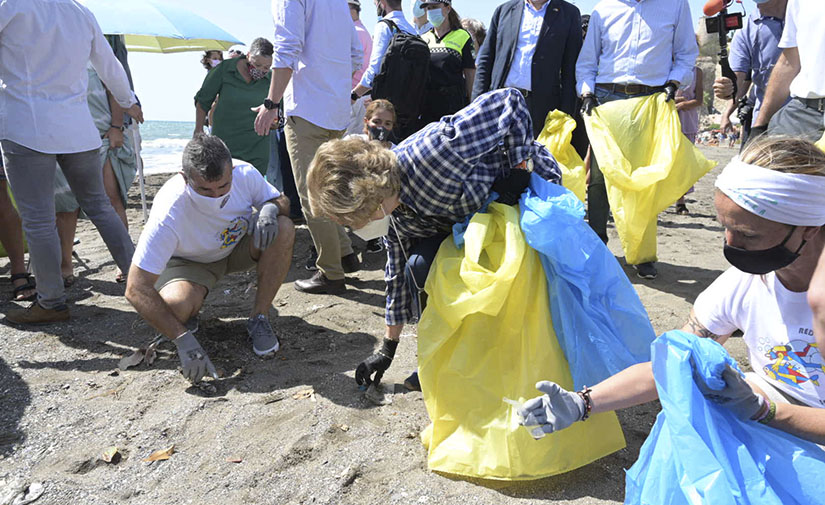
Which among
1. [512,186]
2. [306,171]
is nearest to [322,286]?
[306,171]

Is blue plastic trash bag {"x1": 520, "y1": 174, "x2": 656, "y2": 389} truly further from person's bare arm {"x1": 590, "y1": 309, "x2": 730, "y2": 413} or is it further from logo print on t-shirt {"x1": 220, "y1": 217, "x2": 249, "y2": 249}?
logo print on t-shirt {"x1": 220, "y1": 217, "x2": 249, "y2": 249}

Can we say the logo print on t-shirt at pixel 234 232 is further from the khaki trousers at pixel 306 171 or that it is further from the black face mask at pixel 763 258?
the black face mask at pixel 763 258

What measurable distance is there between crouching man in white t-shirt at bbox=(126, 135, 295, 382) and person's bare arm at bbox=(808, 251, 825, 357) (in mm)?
2125

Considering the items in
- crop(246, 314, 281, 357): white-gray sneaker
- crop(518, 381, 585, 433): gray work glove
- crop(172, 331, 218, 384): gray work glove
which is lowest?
crop(246, 314, 281, 357): white-gray sneaker

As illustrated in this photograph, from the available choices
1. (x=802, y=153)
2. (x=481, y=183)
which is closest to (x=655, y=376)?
(x=802, y=153)

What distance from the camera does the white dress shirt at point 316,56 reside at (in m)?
3.31

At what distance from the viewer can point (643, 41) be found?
3465 millimetres

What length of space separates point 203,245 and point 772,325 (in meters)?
2.35

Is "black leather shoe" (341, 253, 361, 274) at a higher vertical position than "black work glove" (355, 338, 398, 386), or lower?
lower

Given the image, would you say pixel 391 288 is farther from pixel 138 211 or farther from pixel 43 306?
pixel 138 211

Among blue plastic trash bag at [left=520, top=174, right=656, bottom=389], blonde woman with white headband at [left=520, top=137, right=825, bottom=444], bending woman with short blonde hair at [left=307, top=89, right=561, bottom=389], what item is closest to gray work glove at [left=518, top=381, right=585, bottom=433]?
blonde woman with white headband at [left=520, top=137, right=825, bottom=444]

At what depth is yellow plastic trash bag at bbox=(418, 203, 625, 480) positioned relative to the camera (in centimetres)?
181

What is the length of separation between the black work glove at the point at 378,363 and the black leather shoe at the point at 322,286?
127 centimetres

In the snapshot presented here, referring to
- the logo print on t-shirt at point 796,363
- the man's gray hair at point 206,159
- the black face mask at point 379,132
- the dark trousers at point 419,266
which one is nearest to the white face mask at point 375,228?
the dark trousers at point 419,266
